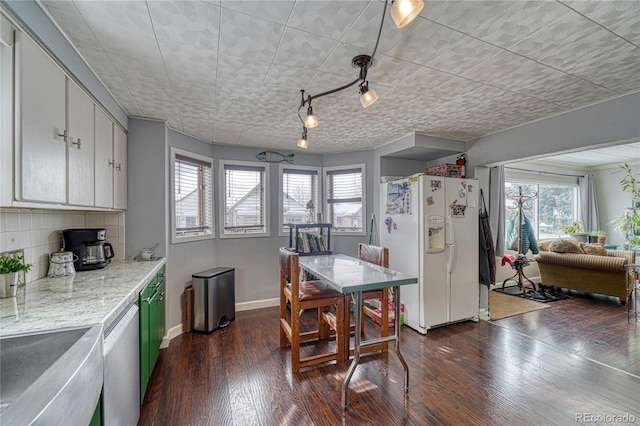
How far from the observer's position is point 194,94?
2.31m

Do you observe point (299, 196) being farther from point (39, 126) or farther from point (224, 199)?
point (39, 126)

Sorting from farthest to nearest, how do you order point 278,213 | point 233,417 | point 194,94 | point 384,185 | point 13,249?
point 278,213 < point 384,185 < point 194,94 < point 233,417 < point 13,249

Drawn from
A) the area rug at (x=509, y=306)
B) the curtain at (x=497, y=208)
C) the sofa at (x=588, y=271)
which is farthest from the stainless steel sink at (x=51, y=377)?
the sofa at (x=588, y=271)

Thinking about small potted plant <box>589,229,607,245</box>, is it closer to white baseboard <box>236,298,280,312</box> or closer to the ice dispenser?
the ice dispenser

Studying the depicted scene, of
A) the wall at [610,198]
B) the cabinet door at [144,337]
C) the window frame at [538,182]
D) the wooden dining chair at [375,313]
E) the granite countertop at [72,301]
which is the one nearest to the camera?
the granite countertop at [72,301]

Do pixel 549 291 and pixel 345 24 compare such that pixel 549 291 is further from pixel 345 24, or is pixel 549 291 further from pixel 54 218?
pixel 54 218

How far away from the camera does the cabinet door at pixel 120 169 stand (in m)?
2.39

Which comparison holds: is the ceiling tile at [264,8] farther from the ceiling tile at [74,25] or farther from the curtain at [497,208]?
the curtain at [497,208]

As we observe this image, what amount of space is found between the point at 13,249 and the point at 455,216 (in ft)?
12.7

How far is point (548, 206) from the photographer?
6062 mm

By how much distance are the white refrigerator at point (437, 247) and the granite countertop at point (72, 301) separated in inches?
106

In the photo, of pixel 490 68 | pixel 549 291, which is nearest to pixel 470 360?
pixel 490 68

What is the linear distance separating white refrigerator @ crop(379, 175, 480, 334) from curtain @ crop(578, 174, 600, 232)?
491cm

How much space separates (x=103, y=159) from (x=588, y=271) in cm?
637
